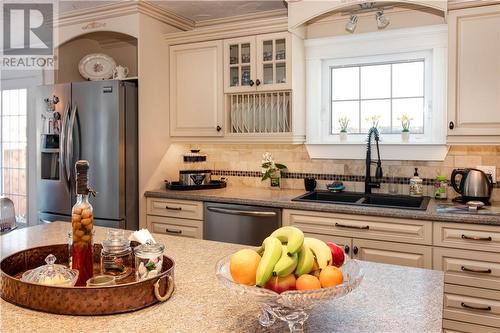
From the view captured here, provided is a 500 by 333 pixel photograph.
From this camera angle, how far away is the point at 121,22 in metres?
3.45

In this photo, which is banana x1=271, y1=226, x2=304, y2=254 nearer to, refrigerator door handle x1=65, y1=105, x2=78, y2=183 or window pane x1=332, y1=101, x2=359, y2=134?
window pane x1=332, y1=101, x2=359, y2=134

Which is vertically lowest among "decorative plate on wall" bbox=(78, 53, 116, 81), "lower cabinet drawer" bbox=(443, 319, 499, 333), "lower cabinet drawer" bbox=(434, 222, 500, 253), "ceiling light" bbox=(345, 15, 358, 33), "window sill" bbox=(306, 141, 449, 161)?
"lower cabinet drawer" bbox=(443, 319, 499, 333)

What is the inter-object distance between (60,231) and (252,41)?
2035 mm

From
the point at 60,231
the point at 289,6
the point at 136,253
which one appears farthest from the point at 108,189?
the point at 136,253

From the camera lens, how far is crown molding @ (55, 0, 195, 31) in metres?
3.36

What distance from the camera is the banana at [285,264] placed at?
37.5 inches

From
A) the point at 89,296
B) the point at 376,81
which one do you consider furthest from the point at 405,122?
the point at 89,296

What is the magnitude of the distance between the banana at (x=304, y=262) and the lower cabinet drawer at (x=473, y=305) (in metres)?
1.82

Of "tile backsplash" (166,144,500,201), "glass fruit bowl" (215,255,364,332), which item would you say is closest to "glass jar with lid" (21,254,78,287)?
"glass fruit bowl" (215,255,364,332)

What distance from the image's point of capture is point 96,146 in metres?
3.35

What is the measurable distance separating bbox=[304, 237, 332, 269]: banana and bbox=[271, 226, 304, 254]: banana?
0.16 feet

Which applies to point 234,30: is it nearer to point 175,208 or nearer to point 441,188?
point 175,208

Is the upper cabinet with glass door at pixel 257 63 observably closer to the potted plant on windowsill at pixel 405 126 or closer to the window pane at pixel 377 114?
the window pane at pixel 377 114

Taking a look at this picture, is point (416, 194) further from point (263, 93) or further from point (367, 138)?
point (263, 93)
